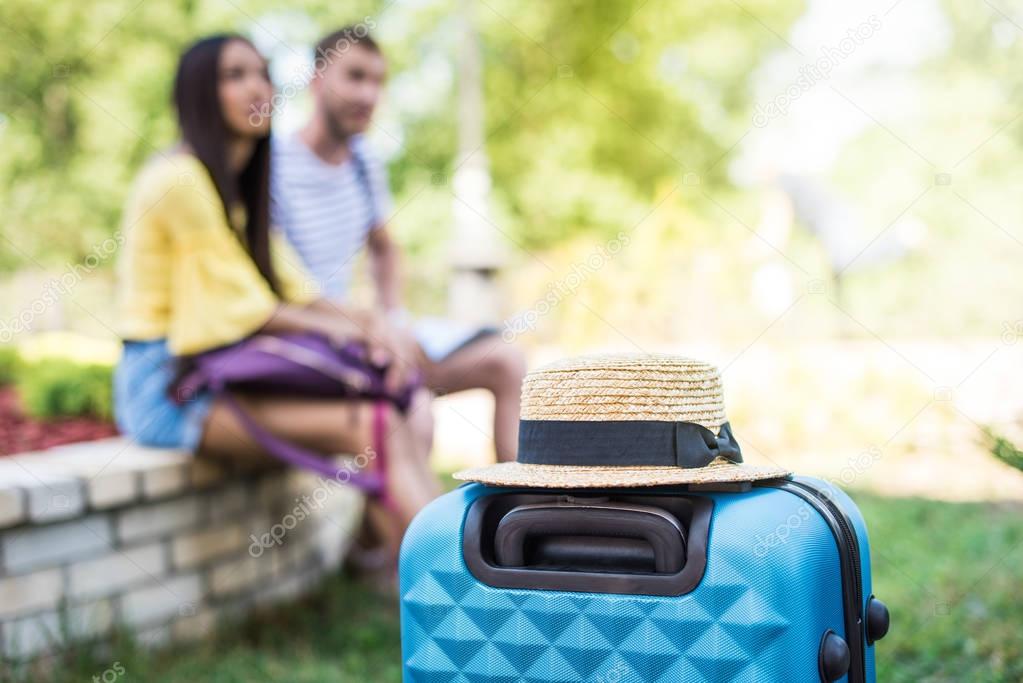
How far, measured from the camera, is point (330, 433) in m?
2.62

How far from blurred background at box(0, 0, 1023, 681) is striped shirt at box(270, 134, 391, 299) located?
21 cm

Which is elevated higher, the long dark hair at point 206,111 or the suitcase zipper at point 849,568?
the long dark hair at point 206,111

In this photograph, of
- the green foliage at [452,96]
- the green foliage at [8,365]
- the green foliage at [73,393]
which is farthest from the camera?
the green foliage at [452,96]

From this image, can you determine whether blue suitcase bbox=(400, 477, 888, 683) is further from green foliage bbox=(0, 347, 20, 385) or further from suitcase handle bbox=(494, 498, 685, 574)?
green foliage bbox=(0, 347, 20, 385)

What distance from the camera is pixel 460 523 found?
1490 millimetres

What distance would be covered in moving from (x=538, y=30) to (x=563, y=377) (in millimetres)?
12750

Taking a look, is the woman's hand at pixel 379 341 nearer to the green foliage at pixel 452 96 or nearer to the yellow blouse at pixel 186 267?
the yellow blouse at pixel 186 267

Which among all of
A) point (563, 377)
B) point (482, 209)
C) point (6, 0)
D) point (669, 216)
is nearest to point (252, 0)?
point (6, 0)

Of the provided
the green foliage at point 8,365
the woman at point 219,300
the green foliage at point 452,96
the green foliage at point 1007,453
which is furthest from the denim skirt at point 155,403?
the green foliage at point 452,96

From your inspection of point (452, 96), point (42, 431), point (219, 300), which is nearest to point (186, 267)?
point (219, 300)

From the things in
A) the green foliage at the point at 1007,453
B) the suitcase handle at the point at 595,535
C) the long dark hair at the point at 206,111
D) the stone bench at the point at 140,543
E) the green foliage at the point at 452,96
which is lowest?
the stone bench at the point at 140,543

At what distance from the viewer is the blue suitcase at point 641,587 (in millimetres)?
1263

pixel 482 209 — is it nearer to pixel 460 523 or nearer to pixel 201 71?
pixel 201 71

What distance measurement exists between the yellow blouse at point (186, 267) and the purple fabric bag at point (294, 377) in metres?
0.07
